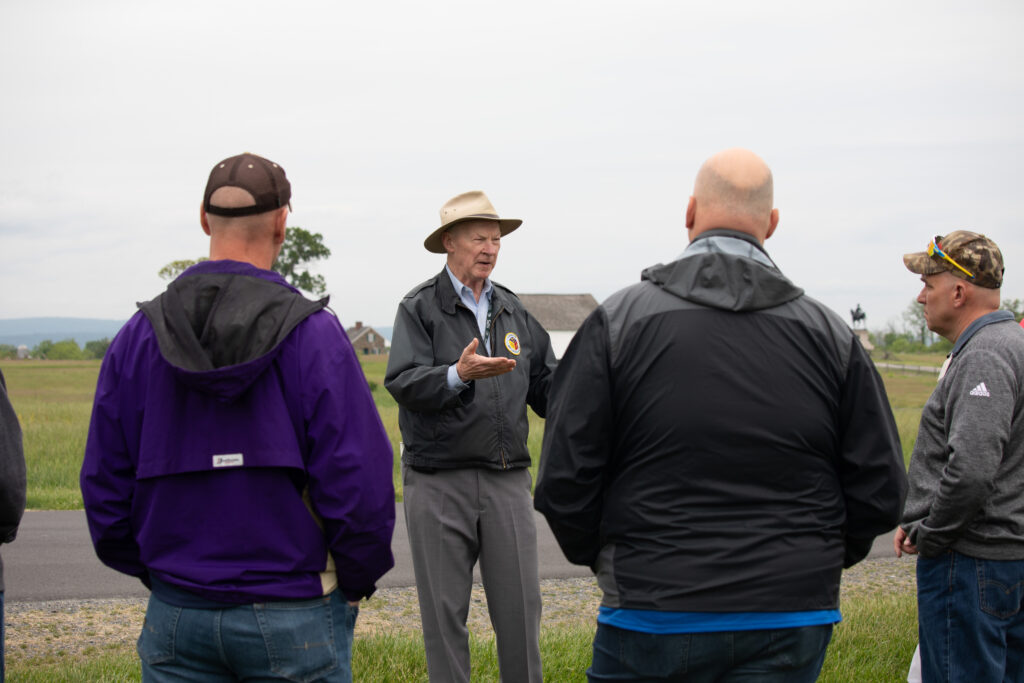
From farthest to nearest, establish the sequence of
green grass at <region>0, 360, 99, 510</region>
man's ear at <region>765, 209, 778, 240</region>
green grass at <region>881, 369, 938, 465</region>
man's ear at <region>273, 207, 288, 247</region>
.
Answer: green grass at <region>881, 369, 938, 465</region>, green grass at <region>0, 360, 99, 510</region>, man's ear at <region>765, 209, 778, 240</region>, man's ear at <region>273, 207, 288, 247</region>

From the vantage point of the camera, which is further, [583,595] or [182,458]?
[583,595]

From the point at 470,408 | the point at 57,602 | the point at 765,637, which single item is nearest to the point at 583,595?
the point at 470,408

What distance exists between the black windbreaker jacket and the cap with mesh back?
100 cm

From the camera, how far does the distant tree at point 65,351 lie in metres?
71.2

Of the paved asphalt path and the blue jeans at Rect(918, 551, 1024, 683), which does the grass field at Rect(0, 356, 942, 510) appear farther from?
the blue jeans at Rect(918, 551, 1024, 683)

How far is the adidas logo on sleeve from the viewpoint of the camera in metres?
3.65

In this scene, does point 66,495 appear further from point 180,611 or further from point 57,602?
point 180,611


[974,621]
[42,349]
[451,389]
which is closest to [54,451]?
[451,389]

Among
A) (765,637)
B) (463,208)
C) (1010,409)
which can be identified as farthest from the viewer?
(463,208)

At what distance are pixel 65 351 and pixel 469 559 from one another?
250 feet

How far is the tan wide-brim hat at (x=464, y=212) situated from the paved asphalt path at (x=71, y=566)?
2771 mm

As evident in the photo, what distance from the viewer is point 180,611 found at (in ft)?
8.39

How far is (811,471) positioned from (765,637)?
19.0 inches

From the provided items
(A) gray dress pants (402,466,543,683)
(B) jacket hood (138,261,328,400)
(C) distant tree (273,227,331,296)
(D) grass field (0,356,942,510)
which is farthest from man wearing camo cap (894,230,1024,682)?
(C) distant tree (273,227,331,296)
